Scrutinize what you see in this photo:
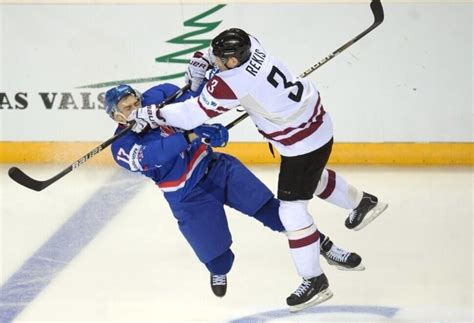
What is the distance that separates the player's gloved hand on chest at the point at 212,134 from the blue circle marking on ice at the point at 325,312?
0.84 m

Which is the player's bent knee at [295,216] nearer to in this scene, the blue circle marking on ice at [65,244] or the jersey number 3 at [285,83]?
the jersey number 3 at [285,83]

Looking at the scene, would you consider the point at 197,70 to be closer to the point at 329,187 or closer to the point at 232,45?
the point at 232,45

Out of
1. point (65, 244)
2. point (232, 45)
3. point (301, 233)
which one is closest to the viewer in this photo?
point (232, 45)

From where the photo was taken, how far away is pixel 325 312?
4430mm

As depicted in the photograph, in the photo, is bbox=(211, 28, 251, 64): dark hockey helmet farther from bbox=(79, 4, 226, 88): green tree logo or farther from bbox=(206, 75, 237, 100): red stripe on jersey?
bbox=(79, 4, 226, 88): green tree logo

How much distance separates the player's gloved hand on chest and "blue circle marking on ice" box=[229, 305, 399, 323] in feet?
2.76

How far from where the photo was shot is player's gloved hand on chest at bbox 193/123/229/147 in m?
3.88

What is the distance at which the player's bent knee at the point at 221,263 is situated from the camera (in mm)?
4320

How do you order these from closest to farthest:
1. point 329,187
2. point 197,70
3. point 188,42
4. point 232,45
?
point 232,45
point 197,70
point 329,187
point 188,42

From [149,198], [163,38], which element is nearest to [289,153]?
[149,198]

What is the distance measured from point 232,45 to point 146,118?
0.44 metres

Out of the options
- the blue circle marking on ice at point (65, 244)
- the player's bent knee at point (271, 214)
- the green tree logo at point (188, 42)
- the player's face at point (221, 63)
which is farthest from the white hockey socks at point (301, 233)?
the green tree logo at point (188, 42)

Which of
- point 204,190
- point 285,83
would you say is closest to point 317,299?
point 204,190

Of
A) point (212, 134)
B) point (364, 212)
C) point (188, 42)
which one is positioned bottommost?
point (188, 42)
